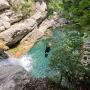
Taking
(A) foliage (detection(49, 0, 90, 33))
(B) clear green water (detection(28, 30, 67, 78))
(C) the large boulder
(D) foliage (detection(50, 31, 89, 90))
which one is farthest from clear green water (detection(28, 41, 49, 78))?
(A) foliage (detection(49, 0, 90, 33))

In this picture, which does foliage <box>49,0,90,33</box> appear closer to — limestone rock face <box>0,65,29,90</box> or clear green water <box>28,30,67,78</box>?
limestone rock face <box>0,65,29,90</box>

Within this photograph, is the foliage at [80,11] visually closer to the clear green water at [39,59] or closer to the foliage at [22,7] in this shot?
the clear green water at [39,59]

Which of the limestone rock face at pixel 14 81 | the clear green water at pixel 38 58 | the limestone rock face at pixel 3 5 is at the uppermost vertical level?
the limestone rock face at pixel 14 81

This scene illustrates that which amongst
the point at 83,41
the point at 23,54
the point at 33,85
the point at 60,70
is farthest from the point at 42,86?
the point at 23,54

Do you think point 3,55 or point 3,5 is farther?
point 3,5

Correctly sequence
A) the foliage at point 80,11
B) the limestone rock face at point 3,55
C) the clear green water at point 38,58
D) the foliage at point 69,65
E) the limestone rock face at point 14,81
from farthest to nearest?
the limestone rock face at point 3,55
the clear green water at point 38,58
the foliage at point 69,65
the limestone rock face at point 14,81
the foliage at point 80,11

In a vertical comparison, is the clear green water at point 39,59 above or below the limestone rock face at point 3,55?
below

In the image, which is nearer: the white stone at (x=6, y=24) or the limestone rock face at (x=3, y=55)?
the limestone rock face at (x=3, y=55)

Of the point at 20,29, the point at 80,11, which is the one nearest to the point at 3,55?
the point at 20,29

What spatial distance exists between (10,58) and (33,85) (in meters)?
8.76

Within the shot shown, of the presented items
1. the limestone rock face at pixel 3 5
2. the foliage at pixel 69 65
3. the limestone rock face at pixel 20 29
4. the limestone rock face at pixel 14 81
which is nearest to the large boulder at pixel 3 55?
the limestone rock face at pixel 20 29

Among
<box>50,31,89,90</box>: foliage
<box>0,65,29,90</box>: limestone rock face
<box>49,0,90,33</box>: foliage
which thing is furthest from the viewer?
<box>50,31,89,90</box>: foliage

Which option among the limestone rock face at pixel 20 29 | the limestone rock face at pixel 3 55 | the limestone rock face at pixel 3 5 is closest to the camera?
the limestone rock face at pixel 3 55

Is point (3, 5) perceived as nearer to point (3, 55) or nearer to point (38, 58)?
point (3, 55)
